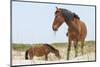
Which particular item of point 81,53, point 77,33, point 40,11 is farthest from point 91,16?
point 40,11

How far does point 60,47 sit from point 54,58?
0.15 m

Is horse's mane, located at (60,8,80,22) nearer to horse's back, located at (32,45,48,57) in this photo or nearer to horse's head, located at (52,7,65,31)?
horse's head, located at (52,7,65,31)

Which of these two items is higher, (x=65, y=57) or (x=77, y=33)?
(x=77, y=33)

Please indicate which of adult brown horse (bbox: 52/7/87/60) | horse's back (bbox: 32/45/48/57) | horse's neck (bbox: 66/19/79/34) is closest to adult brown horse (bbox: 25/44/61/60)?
horse's back (bbox: 32/45/48/57)

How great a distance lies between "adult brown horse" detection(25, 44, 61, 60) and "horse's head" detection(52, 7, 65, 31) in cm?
23

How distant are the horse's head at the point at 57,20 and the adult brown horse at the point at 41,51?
0.23m

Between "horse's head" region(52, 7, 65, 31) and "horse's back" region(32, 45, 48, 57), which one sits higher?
"horse's head" region(52, 7, 65, 31)

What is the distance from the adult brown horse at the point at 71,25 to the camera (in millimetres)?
2682

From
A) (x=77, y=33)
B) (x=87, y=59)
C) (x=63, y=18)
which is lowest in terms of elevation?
(x=87, y=59)

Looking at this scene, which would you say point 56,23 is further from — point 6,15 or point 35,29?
point 6,15

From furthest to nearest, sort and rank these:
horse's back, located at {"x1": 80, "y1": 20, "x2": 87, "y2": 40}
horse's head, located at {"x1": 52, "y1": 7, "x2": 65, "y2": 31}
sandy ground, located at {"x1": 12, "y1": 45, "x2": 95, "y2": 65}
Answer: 1. horse's back, located at {"x1": 80, "y1": 20, "x2": 87, "y2": 40}
2. horse's head, located at {"x1": 52, "y1": 7, "x2": 65, "y2": 31}
3. sandy ground, located at {"x1": 12, "y1": 45, "x2": 95, "y2": 65}

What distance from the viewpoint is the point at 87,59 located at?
2.83 metres

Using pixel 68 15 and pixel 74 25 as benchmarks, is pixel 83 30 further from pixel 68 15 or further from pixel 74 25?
pixel 68 15

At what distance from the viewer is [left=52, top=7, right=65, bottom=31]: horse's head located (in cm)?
266
